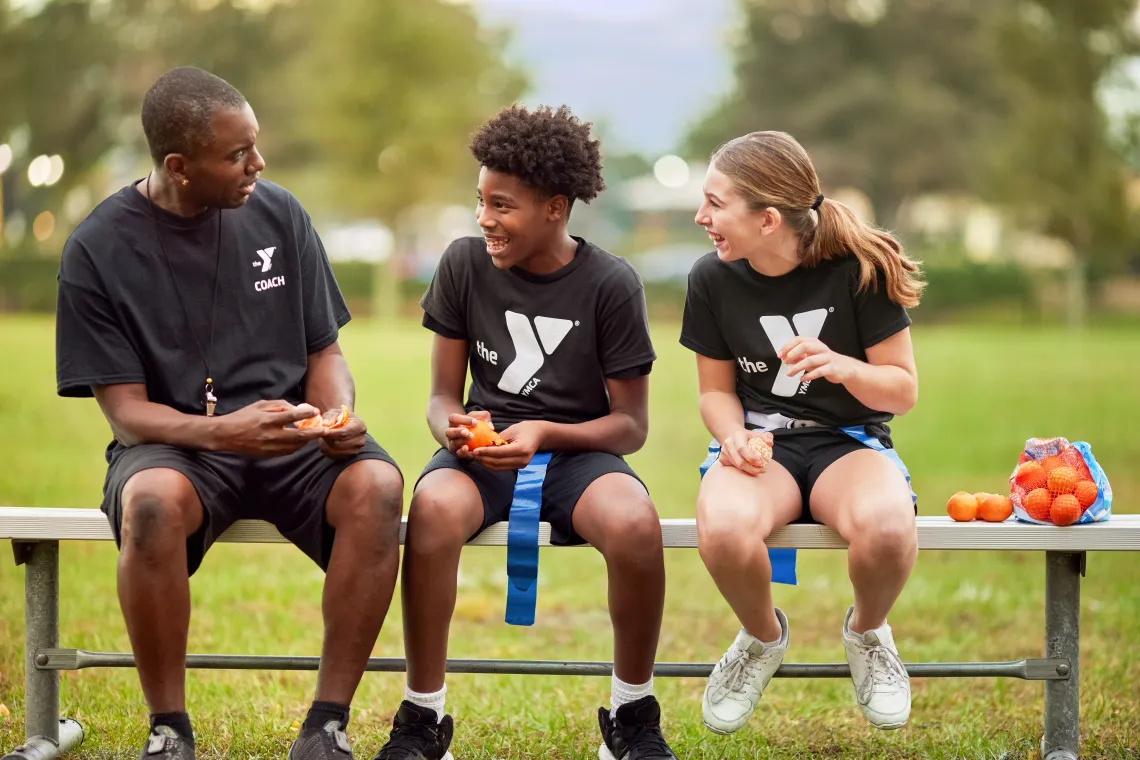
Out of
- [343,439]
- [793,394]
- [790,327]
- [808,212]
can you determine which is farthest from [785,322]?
[343,439]

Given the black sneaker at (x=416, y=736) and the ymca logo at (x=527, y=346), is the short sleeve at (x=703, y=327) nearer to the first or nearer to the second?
the ymca logo at (x=527, y=346)

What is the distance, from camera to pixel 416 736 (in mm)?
3066

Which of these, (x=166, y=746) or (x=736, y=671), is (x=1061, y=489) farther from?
(x=166, y=746)

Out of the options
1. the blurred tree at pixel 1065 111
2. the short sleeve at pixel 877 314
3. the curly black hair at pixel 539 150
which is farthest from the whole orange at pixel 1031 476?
the blurred tree at pixel 1065 111

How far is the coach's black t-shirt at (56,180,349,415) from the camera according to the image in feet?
10.0

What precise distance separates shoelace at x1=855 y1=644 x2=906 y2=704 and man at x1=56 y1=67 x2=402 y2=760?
120 centimetres

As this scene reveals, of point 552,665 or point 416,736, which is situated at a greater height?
point 552,665

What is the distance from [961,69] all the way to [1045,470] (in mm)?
41486

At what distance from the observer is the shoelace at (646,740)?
307 cm

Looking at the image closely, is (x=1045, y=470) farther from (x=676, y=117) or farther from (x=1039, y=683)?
(x=676, y=117)

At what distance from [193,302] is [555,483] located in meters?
1.03

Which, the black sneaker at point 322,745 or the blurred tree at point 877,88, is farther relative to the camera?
the blurred tree at point 877,88

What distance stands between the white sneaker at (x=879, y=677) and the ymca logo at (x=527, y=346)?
3.49ft

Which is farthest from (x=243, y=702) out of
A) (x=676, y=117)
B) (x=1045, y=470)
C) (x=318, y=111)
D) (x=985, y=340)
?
(x=676, y=117)
